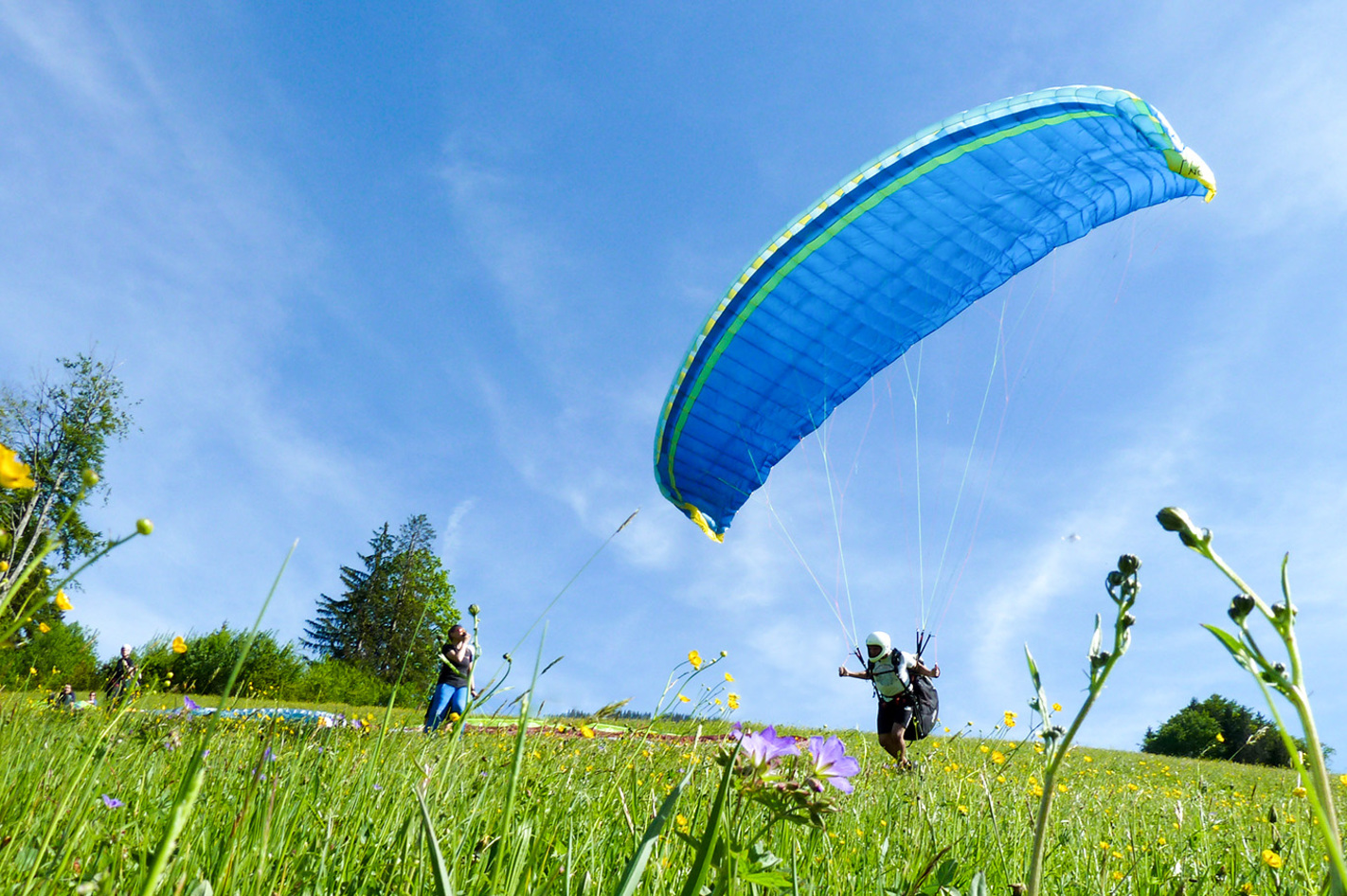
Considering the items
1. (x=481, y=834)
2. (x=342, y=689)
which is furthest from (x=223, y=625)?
(x=342, y=689)

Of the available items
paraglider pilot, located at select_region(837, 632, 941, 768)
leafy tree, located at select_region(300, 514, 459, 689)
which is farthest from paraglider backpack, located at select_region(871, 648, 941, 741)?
leafy tree, located at select_region(300, 514, 459, 689)

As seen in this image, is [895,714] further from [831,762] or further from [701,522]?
[831,762]

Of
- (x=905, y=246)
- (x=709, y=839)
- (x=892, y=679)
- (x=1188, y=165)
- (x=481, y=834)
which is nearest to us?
(x=709, y=839)

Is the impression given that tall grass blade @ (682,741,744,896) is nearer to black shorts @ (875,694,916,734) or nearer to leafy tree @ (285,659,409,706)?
black shorts @ (875,694,916,734)

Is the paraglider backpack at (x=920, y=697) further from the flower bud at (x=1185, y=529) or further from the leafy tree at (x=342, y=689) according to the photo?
the leafy tree at (x=342, y=689)

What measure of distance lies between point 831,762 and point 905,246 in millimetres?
7434

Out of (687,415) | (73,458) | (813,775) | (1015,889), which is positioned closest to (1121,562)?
(813,775)

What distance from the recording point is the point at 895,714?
8.77m

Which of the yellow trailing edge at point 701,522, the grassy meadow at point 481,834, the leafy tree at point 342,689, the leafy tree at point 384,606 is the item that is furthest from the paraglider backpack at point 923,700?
the leafy tree at point 384,606

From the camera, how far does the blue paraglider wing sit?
7149 mm

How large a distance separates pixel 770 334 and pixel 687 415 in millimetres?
1396

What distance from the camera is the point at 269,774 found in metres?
1.40

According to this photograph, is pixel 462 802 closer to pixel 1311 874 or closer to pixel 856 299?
pixel 1311 874

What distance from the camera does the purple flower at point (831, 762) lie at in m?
0.96
